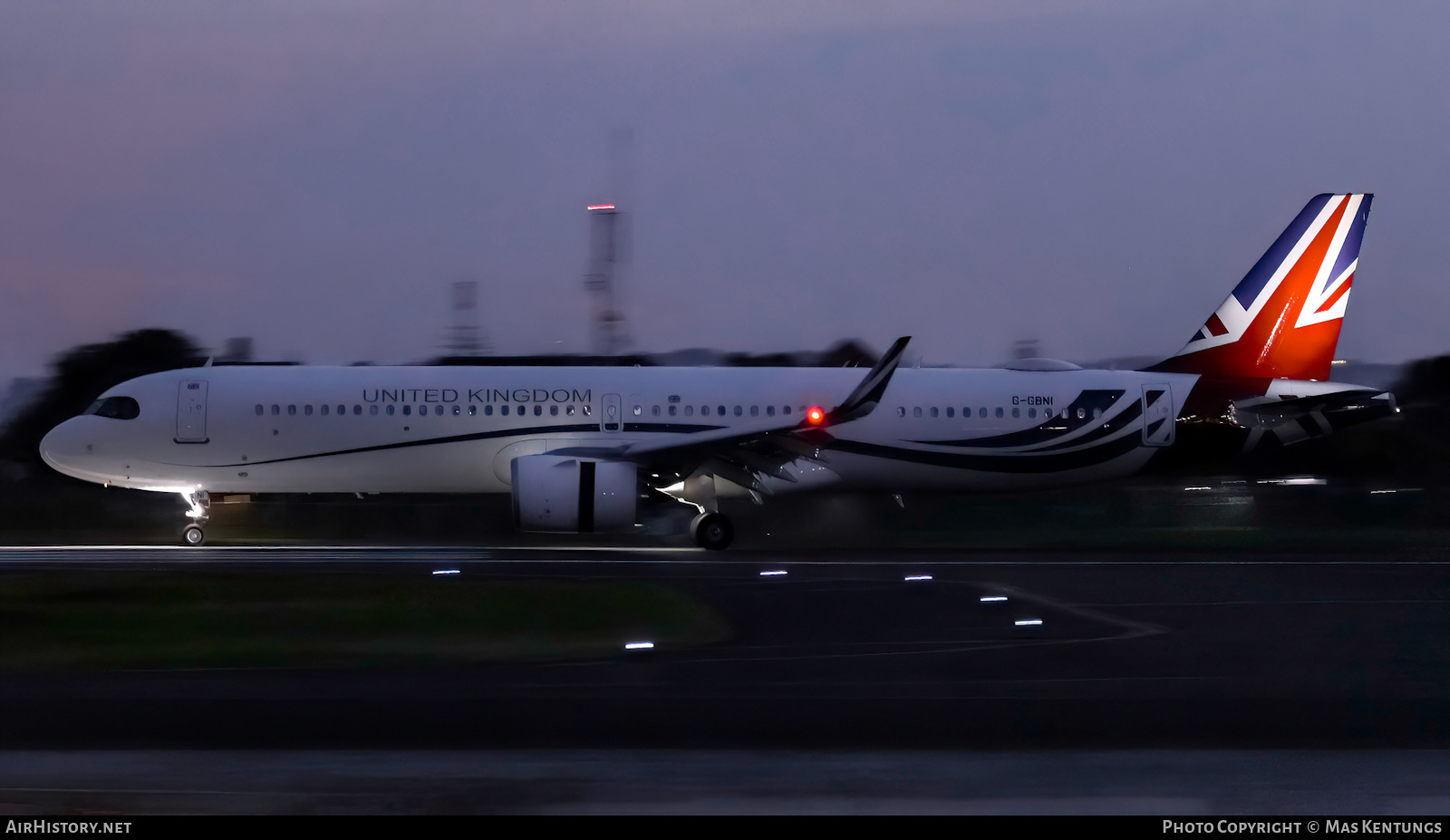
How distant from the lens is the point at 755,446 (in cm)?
2212

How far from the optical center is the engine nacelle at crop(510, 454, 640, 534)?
21.2 m

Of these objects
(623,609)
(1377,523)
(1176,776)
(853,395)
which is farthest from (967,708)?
(1377,523)

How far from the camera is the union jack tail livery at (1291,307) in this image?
25.0m

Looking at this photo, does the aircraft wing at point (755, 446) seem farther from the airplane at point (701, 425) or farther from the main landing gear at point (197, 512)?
the main landing gear at point (197, 512)

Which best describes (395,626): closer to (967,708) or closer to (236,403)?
(967,708)

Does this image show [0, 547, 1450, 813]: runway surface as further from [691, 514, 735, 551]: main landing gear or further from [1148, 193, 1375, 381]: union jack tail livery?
[1148, 193, 1375, 381]: union jack tail livery

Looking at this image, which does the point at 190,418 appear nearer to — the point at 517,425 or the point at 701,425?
the point at 517,425

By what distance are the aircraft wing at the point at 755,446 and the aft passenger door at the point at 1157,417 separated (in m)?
5.16

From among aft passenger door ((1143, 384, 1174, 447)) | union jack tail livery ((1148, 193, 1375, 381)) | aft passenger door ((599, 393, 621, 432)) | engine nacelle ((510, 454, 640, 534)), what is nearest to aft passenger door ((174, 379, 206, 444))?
engine nacelle ((510, 454, 640, 534))

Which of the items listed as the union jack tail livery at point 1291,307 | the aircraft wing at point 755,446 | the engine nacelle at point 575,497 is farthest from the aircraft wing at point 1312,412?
the engine nacelle at point 575,497

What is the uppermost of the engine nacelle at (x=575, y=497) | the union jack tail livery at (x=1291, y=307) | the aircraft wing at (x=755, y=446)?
the union jack tail livery at (x=1291, y=307)

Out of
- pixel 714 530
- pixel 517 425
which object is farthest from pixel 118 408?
pixel 714 530

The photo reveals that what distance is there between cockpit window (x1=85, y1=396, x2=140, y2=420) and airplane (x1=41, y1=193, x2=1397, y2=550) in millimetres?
31
